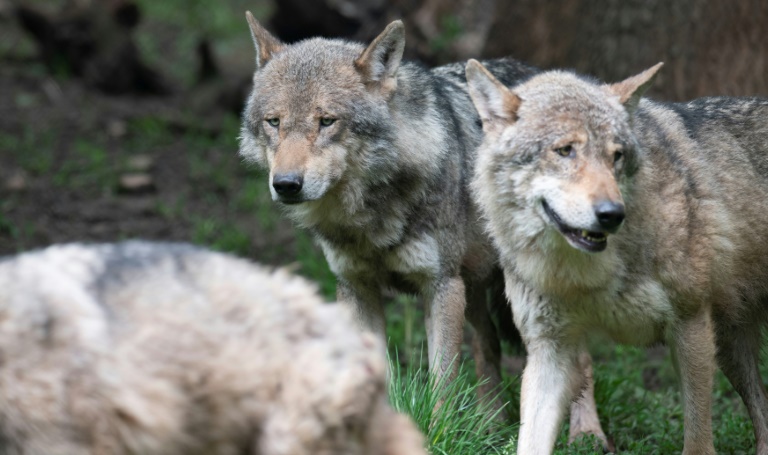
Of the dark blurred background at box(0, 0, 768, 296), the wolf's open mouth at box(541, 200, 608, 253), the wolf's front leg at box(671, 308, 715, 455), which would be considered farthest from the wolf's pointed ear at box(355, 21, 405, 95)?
the dark blurred background at box(0, 0, 768, 296)

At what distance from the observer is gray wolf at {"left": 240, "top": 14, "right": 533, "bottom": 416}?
236 inches

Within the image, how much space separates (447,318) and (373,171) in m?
1.10

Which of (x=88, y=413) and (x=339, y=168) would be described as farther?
(x=339, y=168)

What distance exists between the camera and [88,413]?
125 inches

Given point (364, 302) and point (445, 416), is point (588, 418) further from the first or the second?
point (364, 302)

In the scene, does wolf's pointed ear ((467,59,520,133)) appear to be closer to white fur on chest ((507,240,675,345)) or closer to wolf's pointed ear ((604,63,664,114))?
wolf's pointed ear ((604,63,664,114))

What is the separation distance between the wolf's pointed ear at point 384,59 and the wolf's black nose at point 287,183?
0.94 meters

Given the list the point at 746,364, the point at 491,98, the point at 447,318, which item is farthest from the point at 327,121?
the point at 746,364

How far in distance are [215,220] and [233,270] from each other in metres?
6.78

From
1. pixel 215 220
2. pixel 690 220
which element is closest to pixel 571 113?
pixel 690 220

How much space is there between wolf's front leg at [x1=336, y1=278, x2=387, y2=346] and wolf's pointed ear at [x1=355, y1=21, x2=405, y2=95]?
1.37 metres

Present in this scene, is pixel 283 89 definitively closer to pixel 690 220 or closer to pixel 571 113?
pixel 571 113

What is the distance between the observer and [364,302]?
650cm

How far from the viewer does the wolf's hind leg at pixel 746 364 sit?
6.17 metres
